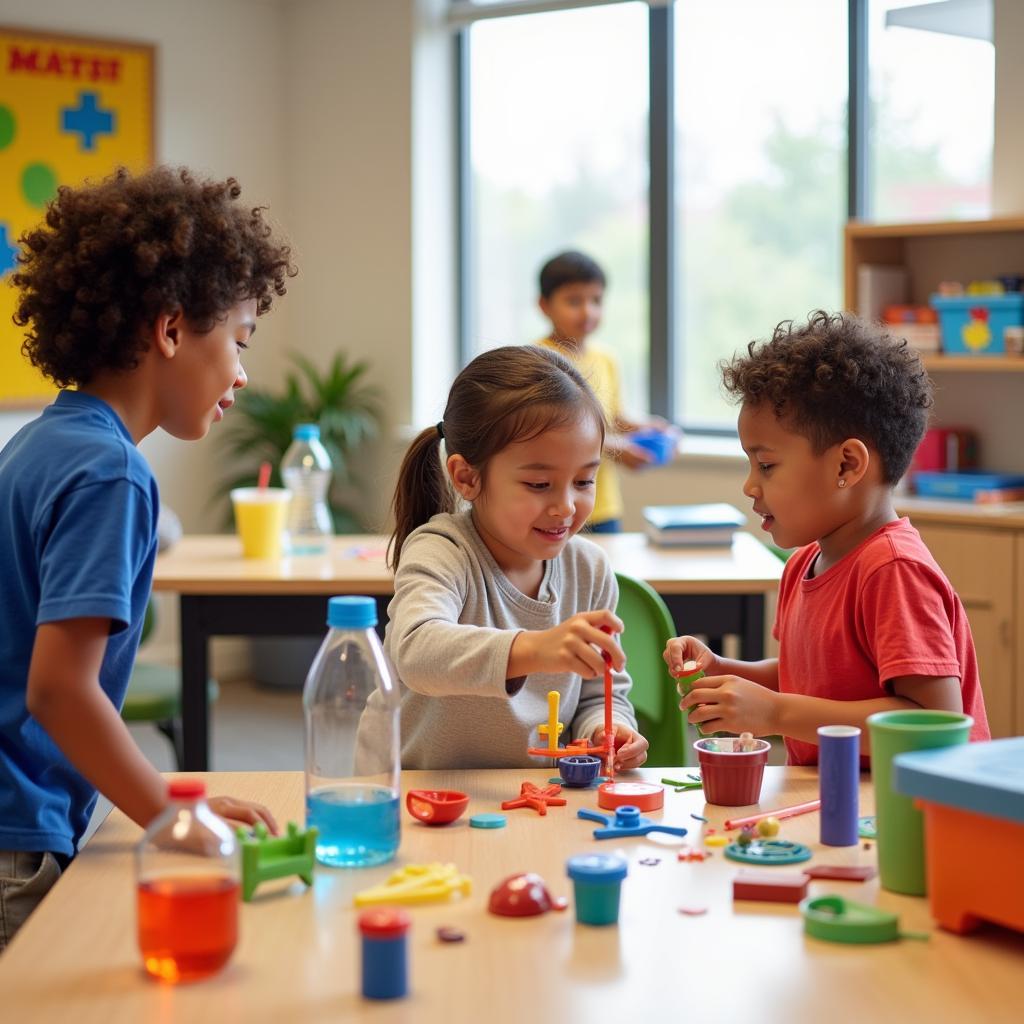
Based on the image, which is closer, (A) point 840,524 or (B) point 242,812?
(B) point 242,812

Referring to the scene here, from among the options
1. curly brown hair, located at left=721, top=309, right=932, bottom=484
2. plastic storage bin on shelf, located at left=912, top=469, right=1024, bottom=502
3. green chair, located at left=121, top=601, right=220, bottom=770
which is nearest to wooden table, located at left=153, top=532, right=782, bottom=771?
green chair, located at left=121, top=601, right=220, bottom=770

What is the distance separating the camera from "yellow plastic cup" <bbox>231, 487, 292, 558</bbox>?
10.8ft

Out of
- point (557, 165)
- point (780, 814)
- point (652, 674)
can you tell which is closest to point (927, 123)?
point (557, 165)

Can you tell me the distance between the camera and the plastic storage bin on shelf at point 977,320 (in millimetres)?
3945

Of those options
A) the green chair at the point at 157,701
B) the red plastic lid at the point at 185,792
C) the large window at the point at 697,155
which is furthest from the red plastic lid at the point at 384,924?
the large window at the point at 697,155

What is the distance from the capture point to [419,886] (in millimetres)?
1180

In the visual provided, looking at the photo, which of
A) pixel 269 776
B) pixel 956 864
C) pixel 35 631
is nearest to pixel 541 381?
pixel 269 776


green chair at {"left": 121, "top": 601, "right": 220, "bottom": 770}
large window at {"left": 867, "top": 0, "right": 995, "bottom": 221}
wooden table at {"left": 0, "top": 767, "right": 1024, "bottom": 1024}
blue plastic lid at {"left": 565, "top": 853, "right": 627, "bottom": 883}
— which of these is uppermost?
large window at {"left": 867, "top": 0, "right": 995, "bottom": 221}

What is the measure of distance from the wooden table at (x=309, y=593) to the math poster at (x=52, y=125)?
6.92 feet

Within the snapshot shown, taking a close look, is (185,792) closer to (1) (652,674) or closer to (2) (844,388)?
(2) (844,388)

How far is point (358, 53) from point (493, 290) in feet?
3.48

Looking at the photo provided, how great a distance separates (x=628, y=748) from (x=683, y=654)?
0.12m

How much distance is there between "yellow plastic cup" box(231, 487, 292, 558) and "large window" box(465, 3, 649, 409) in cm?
224

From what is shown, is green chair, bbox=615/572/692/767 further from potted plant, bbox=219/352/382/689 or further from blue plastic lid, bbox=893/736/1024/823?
potted plant, bbox=219/352/382/689
